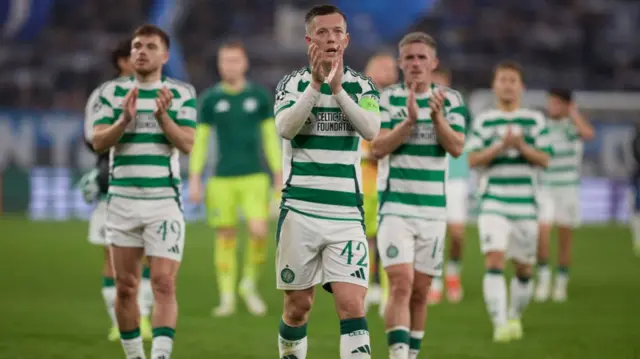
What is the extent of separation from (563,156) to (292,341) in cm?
866

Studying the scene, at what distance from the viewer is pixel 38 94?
1134 inches

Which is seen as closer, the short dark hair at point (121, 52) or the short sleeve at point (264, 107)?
the short dark hair at point (121, 52)

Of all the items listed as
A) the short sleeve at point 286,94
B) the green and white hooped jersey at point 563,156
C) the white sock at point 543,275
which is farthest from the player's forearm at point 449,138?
the green and white hooped jersey at point 563,156

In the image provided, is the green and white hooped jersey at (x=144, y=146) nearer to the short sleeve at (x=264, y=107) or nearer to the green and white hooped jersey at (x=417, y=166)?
the green and white hooped jersey at (x=417, y=166)

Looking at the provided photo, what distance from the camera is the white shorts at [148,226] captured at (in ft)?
24.6

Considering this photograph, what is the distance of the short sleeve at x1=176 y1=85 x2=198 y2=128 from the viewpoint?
759 cm

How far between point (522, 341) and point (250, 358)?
2.58 metres

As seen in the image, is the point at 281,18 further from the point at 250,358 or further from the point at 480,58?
the point at 250,358

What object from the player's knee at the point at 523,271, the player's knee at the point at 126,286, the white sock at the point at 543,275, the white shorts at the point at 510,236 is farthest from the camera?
the white sock at the point at 543,275

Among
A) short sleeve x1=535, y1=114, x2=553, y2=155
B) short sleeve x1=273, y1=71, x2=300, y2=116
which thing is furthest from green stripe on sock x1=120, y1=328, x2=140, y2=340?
short sleeve x1=535, y1=114, x2=553, y2=155

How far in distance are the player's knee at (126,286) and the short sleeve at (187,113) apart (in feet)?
3.48

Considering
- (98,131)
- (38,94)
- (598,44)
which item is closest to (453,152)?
(98,131)

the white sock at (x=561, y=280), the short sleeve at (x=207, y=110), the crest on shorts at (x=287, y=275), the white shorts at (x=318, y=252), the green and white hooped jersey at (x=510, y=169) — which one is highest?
the short sleeve at (x=207, y=110)

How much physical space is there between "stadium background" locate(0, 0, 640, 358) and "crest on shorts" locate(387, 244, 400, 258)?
46.5ft
